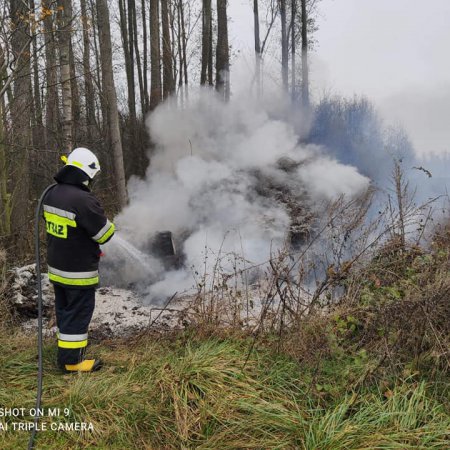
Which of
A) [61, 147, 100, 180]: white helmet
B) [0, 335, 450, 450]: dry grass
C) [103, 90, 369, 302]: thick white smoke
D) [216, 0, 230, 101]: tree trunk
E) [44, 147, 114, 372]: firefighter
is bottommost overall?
[103, 90, 369, 302]: thick white smoke

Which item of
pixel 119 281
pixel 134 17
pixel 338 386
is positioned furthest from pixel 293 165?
pixel 134 17

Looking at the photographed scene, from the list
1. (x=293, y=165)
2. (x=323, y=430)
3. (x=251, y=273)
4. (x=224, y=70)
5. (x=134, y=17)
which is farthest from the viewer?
(x=134, y=17)

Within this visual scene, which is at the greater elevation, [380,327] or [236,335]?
[380,327]

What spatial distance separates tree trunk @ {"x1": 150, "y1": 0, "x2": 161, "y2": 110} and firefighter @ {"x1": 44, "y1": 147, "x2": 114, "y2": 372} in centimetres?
892

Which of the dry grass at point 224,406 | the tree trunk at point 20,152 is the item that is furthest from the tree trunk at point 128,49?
the dry grass at point 224,406

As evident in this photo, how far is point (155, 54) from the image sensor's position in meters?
11.5

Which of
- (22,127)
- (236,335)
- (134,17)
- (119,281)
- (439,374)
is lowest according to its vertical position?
(119,281)

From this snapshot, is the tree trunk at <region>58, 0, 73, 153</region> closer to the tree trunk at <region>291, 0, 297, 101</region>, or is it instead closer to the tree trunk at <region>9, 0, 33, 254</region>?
the tree trunk at <region>9, 0, 33, 254</region>

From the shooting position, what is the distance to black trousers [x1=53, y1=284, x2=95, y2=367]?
3.34m

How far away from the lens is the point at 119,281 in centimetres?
657

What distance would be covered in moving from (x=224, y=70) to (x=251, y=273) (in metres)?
9.10

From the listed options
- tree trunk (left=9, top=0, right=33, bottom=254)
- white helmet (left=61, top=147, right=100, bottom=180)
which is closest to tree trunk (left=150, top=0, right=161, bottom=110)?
tree trunk (left=9, top=0, right=33, bottom=254)

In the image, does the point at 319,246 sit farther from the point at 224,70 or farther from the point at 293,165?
the point at 224,70

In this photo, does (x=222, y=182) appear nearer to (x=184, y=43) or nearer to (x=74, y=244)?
(x=74, y=244)
